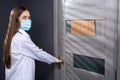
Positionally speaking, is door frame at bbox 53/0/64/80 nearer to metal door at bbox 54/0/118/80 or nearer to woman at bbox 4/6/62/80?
metal door at bbox 54/0/118/80

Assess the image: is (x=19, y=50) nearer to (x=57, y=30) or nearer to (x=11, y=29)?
(x=11, y=29)

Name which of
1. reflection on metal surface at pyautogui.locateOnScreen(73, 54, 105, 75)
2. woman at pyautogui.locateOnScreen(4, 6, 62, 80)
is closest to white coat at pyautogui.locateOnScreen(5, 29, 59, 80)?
woman at pyautogui.locateOnScreen(4, 6, 62, 80)

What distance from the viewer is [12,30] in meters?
1.89

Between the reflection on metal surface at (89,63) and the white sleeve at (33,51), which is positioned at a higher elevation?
the white sleeve at (33,51)

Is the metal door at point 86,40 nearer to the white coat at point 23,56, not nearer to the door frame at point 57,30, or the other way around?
the door frame at point 57,30

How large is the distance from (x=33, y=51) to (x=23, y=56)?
0.11 metres

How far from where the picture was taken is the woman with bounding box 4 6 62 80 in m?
1.87

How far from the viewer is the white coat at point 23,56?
1864 millimetres

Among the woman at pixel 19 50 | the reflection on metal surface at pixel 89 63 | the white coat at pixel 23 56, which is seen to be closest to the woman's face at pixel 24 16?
the woman at pixel 19 50

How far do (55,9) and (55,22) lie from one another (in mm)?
132

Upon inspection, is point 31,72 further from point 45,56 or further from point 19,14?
point 19,14

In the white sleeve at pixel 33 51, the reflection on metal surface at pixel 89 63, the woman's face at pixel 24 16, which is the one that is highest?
the woman's face at pixel 24 16

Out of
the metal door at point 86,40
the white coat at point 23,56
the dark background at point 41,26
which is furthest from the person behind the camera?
the dark background at point 41,26

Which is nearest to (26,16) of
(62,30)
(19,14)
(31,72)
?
(19,14)
